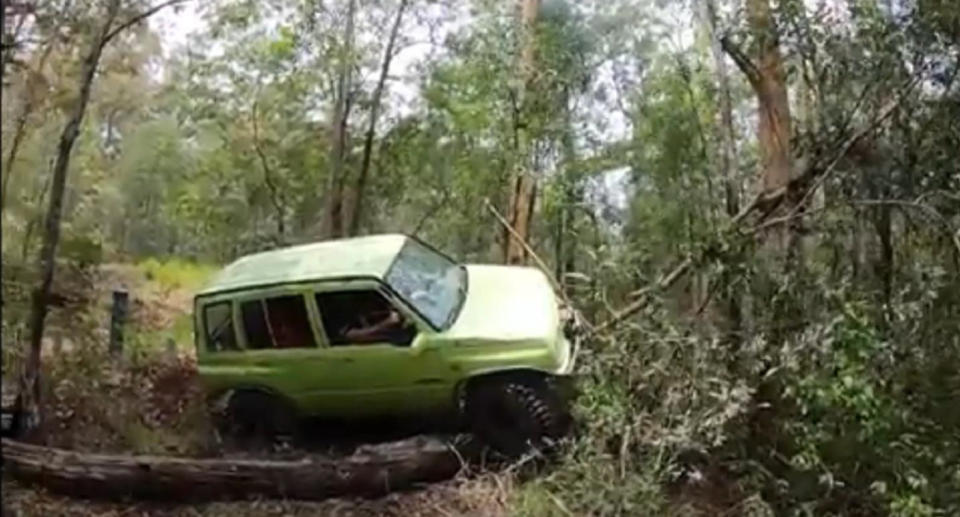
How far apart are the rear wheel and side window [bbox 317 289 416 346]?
0.14 meters

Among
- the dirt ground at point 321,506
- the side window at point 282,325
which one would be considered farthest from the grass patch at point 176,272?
the dirt ground at point 321,506

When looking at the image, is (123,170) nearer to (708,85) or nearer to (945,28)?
(708,85)

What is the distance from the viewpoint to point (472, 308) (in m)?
2.00

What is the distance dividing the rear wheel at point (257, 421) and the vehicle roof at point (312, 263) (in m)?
0.19

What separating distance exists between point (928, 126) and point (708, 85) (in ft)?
1.51

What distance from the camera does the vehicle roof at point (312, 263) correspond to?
1891 millimetres

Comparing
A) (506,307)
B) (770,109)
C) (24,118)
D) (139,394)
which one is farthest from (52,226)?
(770,109)

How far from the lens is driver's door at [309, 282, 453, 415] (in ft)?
6.30

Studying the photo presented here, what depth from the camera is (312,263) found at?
1932mm

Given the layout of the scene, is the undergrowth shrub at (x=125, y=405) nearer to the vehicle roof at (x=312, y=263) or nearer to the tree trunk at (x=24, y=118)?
the vehicle roof at (x=312, y=263)

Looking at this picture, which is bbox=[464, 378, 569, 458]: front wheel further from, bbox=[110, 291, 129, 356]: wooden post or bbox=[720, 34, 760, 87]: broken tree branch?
bbox=[720, 34, 760, 87]: broken tree branch

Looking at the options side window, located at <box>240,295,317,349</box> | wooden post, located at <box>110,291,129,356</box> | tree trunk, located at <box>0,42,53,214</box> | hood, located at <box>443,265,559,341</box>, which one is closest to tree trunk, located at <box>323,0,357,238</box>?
side window, located at <box>240,295,317,349</box>

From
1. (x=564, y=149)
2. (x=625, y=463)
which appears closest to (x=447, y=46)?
(x=564, y=149)

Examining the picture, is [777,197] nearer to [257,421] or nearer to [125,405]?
[257,421]
